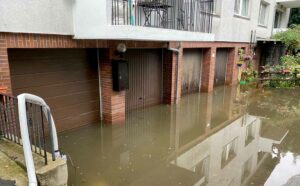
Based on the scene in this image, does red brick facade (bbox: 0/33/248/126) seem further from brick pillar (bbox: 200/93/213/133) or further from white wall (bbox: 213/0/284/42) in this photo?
brick pillar (bbox: 200/93/213/133)

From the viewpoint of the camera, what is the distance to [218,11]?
1088 cm

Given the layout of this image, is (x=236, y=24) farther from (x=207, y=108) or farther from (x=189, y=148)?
(x=189, y=148)

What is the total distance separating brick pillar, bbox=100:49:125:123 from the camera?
6345mm

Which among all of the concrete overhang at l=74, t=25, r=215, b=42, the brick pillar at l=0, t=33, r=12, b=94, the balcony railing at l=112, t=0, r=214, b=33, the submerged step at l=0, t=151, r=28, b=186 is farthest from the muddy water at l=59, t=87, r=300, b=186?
the balcony railing at l=112, t=0, r=214, b=33

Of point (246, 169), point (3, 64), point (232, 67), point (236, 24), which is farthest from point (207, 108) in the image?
point (3, 64)

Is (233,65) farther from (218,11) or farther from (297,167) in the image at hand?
(297,167)

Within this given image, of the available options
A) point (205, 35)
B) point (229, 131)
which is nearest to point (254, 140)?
point (229, 131)

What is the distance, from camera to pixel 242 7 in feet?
43.4

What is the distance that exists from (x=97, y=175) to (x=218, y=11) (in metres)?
9.44

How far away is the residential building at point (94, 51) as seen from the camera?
4633 millimetres

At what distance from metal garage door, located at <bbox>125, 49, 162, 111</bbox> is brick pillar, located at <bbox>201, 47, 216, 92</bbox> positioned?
3185mm

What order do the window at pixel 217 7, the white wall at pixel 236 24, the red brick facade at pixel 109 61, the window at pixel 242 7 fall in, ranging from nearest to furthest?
the red brick facade at pixel 109 61, the window at pixel 217 7, the white wall at pixel 236 24, the window at pixel 242 7

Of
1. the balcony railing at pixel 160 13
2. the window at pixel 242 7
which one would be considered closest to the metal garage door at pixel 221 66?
the window at pixel 242 7

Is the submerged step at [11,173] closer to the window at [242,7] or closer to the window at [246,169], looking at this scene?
the window at [246,169]
